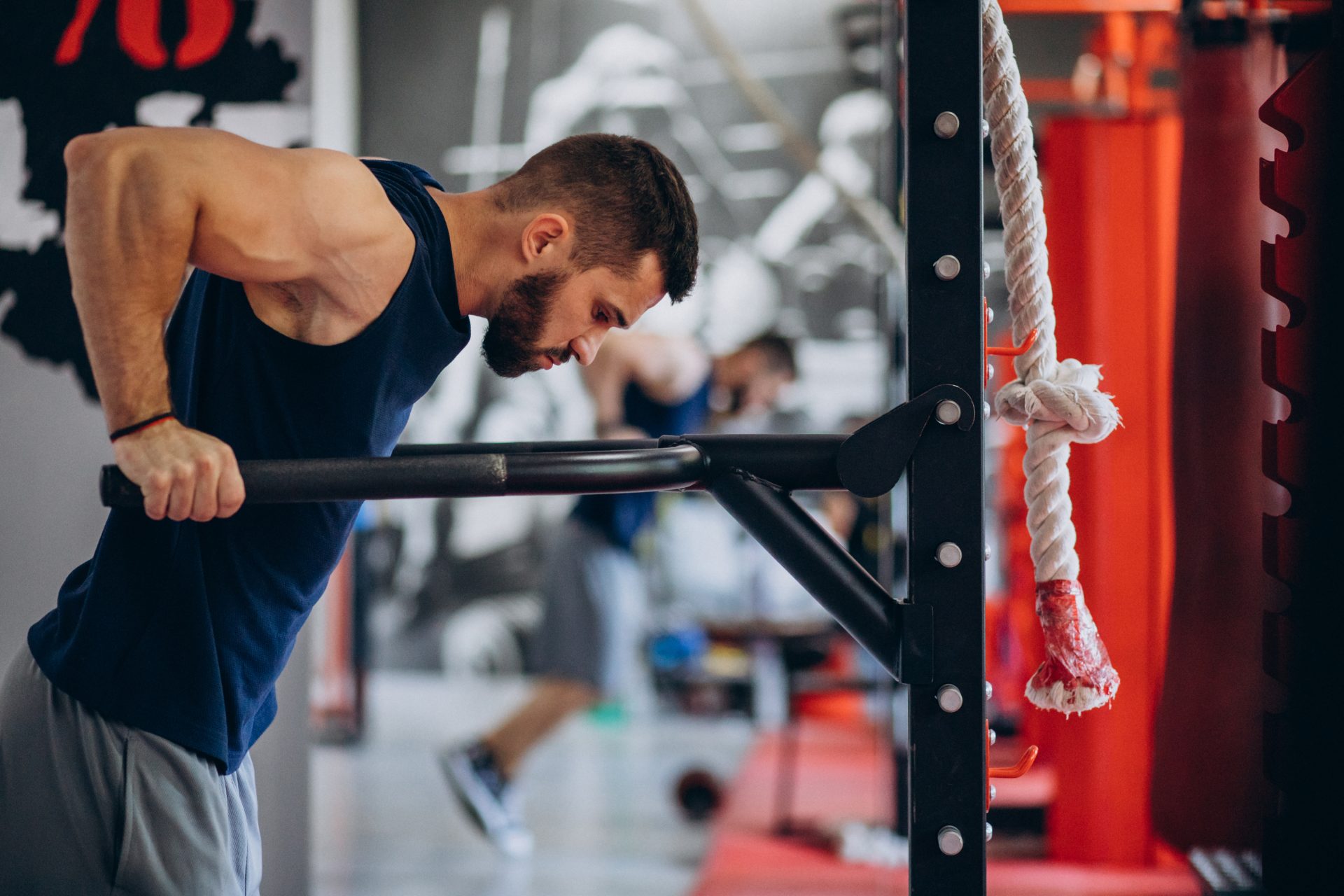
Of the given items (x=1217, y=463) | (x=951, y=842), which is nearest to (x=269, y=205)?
(x=951, y=842)

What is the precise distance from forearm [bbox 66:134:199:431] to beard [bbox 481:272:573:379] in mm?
321

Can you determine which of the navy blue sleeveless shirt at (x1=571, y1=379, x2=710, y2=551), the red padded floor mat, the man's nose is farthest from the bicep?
the navy blue sleeveless shirt at (x1=571, y1=379, x2=710, y2=551)

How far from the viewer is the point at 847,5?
17.7 feet

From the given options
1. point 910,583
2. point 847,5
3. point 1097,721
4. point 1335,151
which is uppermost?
point 847,5

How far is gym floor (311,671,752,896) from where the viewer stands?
2.86 metres

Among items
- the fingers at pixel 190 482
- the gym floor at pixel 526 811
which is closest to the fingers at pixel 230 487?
the fingers at pixel 190 482

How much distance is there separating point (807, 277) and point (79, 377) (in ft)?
14.7

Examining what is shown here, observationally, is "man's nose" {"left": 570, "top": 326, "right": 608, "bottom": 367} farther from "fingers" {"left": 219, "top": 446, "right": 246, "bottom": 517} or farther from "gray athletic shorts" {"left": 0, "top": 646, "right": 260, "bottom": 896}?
"gray athletic shorts" {"left": 0, "top": 646, "right": 260, "bottom": 896}

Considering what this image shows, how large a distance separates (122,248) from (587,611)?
251cm

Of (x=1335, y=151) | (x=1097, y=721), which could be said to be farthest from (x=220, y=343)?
(x=1097, y=721)

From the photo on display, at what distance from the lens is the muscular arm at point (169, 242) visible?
2.68 feet

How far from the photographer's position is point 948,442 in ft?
2.99

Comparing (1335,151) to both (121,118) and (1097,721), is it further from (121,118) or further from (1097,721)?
(1097,721)

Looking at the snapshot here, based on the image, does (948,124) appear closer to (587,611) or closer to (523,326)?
(523,326)
